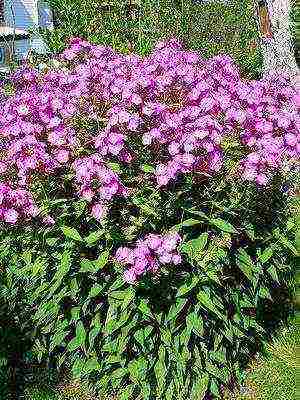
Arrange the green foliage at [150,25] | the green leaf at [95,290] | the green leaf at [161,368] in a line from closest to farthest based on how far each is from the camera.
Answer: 1. the green leaf at [95,290]
2. the green leaf at [161,368]
3. the green foliage at [150,25]

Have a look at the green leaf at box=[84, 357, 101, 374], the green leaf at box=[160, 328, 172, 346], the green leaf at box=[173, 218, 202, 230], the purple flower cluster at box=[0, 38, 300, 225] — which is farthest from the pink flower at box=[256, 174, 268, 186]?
the green leaf at box=[84, 357, 101, 374]

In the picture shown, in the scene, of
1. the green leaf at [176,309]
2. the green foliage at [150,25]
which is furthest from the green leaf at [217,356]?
the green foliage at [150,25]

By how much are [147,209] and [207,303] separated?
0.51 metres

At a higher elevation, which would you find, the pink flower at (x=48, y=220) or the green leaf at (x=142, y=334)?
the pink flower at (x=48, y=220)

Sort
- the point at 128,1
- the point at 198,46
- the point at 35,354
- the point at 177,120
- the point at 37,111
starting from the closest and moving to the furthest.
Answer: the point at 177,120 < the point at 37,111 < the point at 35,354 < the point at 128,1 < the point at 198,46

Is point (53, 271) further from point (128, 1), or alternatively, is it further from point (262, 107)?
point (128, 1)

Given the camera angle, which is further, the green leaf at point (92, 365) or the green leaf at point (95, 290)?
the green leaf at point (92, 365)

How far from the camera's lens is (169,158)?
324 cm

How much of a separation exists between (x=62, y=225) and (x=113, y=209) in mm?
252

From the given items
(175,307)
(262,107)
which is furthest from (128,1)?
(175,307)

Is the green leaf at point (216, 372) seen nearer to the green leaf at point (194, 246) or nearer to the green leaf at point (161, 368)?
the green leaf at point (161, 368)

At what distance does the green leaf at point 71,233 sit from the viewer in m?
3.15

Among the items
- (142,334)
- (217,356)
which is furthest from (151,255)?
(217,356)

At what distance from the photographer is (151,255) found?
292cm
